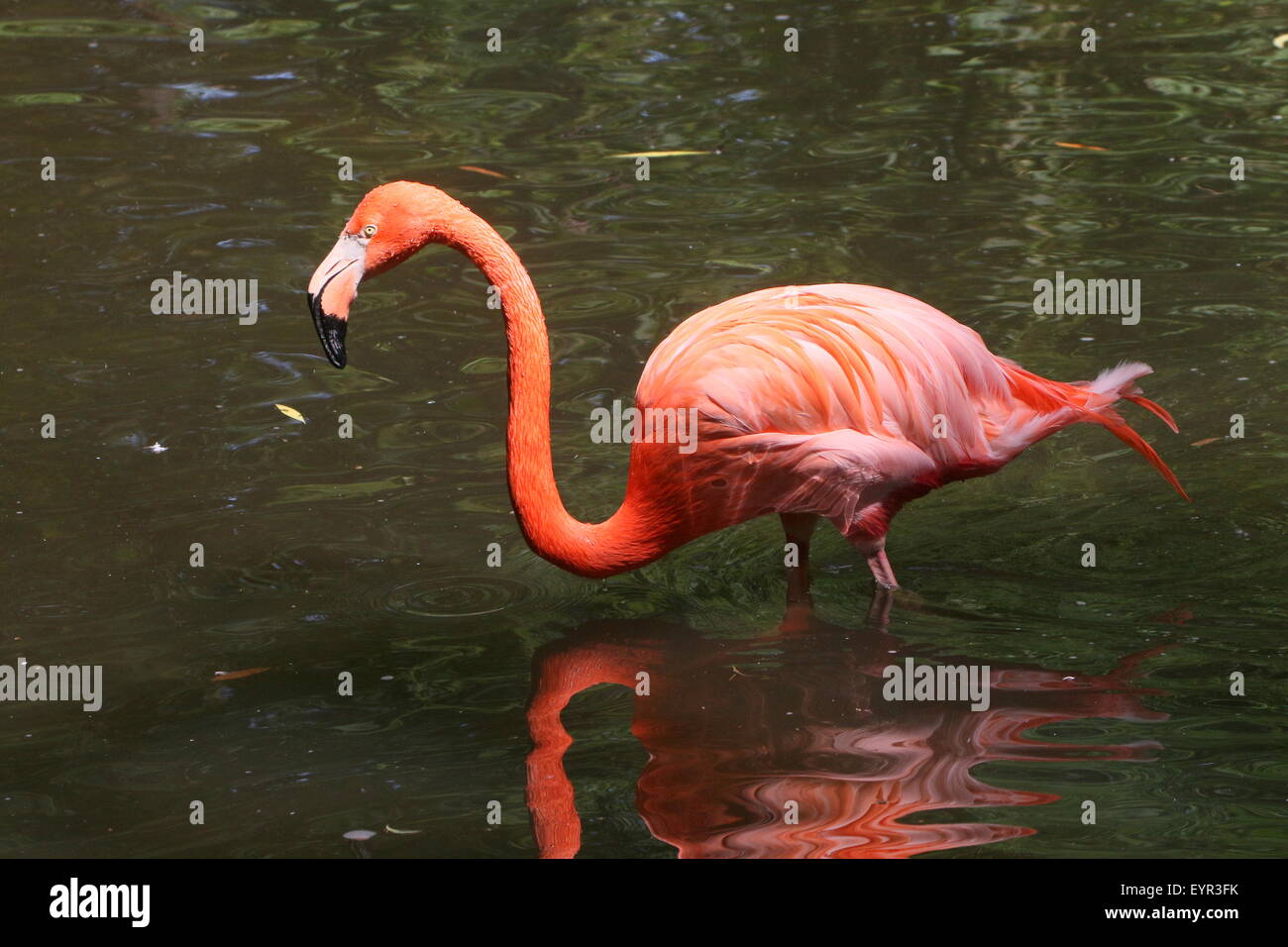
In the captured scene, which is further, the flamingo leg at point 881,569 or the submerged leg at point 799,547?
the submerged leg at point 799,547

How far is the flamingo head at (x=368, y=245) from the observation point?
14.4 feet

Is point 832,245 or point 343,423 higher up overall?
point 832,245

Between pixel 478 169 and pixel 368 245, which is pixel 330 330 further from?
pixel 478 169

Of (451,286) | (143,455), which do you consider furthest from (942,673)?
(451,286)

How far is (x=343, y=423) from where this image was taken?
607cm

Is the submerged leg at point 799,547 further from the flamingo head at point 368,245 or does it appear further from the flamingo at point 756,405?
the flamingo head at point 368,245

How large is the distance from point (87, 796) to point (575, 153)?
525 cm

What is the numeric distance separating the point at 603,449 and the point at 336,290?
5.52ft

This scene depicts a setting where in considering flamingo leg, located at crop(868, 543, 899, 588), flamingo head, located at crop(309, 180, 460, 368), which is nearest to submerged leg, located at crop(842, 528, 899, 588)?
flamingo leg, located at crop(868, 543, 899, 588)

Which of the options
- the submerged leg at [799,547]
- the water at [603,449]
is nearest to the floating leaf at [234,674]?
the water at [603,449]

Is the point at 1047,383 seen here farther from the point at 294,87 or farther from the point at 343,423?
the point at 294,87

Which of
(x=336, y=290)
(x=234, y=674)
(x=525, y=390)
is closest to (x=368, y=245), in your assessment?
(x=336, y=290)

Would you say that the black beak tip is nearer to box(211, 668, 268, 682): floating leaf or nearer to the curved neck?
the curved neck

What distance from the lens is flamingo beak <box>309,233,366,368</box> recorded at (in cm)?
437
